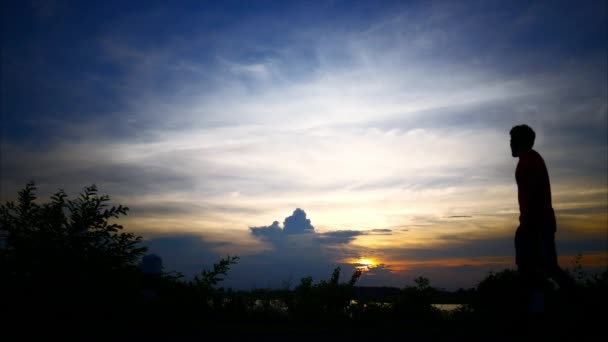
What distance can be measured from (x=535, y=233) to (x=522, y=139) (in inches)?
52.4

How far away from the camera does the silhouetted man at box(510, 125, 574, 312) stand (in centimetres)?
545

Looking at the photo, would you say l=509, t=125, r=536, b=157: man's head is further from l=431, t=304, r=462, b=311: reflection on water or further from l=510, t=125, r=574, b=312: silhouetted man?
l=431, t=304, r=462, b=311: reflection on water

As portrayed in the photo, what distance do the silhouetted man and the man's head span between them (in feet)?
0.98

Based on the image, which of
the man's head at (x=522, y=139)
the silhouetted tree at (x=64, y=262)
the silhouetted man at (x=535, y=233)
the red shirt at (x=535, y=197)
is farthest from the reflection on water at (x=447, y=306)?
the silhouetted tree at (x=64, y=262)

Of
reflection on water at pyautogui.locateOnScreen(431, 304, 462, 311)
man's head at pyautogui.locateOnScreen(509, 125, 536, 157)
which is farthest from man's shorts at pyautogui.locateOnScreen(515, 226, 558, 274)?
reflection on water at pyautogui.locateOnScreen(431, 304, 462, 311)

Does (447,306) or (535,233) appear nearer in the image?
(535,233)

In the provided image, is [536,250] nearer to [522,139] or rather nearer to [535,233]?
[535,233]

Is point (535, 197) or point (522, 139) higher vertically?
point (522, 139)

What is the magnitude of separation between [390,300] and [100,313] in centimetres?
470

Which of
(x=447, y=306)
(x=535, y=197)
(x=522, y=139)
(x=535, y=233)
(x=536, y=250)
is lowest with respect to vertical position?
(x=447, y=306)

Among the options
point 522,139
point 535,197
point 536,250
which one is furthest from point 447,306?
point 522,139

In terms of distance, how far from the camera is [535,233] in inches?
218

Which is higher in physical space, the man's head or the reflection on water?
the man's head

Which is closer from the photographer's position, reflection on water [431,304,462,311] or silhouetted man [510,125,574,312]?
silhouetted man [510,125,574,312]
